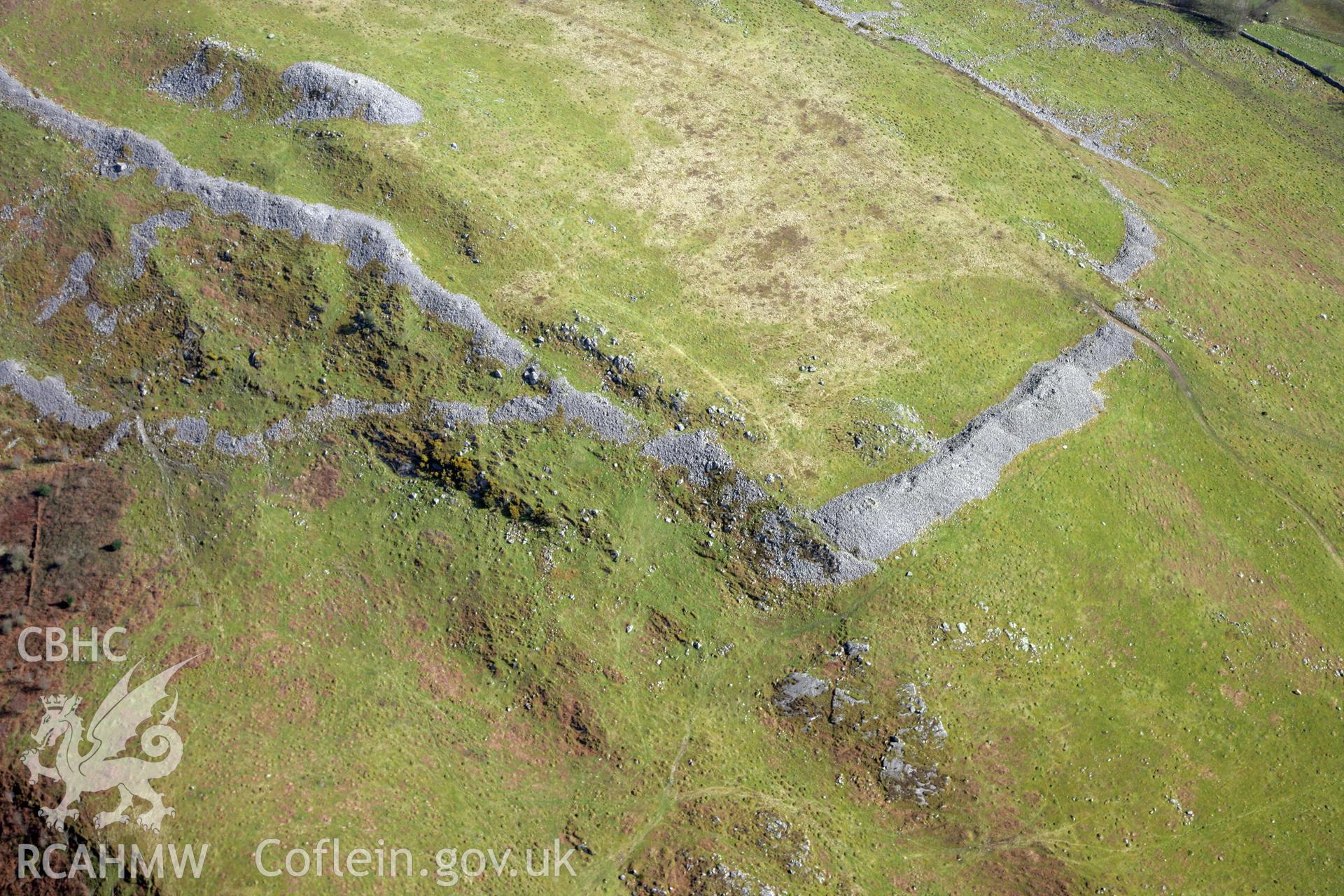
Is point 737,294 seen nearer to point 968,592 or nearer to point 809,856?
point 968,592

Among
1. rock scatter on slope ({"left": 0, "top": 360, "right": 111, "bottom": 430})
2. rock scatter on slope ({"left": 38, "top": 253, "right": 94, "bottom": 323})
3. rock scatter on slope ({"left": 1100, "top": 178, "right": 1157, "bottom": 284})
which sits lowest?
rock scatter on slope ({"left": 0, "top": 360, "right": 111, "bottom": 430})

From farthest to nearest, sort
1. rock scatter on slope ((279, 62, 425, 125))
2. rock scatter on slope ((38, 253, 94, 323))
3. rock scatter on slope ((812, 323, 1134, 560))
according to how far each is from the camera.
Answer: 1. rock scatter on slope ((279, 62, 425, 125))
2. rock scatter on slope ((38, 253, 94, 323))
3. rock scatter on slope ((812, 323, 1134, 560))

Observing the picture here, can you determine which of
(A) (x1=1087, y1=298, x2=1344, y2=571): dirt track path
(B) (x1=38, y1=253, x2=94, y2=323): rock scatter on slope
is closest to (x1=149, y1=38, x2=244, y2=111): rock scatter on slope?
(B) (x1=38, y1=253, x2=94, y2=323): rock scatter on slope

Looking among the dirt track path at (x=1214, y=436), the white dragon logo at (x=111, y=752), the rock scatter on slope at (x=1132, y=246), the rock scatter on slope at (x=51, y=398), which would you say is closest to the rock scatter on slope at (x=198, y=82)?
the rock scatter on slope at (x=51, y=398)

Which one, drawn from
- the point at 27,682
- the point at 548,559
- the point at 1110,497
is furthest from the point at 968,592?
the point at 27,682

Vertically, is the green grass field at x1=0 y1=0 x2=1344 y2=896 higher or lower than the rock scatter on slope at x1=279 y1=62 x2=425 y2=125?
lower

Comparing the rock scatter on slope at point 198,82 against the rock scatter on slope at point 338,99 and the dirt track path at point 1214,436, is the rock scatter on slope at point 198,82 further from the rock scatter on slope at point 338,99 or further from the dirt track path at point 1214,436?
the dirt track path at point 1214,436

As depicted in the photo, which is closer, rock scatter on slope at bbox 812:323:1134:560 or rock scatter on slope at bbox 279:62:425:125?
rock scatter on slope at bbox 812:323:1134:560

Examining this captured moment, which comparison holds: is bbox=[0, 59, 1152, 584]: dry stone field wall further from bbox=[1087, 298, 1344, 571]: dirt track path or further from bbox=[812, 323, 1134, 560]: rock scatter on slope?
bbox=[1087, 298, 1344, 571]: dirt track path

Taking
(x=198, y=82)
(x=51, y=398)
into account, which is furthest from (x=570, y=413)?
(x=198, y=82)

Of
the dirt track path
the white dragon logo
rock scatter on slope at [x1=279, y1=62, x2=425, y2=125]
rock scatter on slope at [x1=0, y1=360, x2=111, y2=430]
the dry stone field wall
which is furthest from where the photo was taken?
rock scatter on slope at [x1=279, y1=62, x2=425, y2=125]
